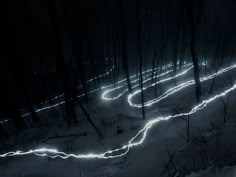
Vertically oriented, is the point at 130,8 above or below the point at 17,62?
above

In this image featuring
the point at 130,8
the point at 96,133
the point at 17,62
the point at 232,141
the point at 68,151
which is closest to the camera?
the point at 232,141

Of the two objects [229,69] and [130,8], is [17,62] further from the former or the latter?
[130,8]

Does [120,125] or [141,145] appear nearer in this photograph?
[141,145]

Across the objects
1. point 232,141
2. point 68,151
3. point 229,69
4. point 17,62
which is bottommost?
point 68,151

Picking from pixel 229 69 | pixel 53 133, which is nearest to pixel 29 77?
pixel 53 133

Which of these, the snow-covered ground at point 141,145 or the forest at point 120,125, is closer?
the snow-covered ground at point 141,145

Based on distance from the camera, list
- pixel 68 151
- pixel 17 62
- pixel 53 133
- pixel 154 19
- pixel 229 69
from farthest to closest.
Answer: pixel 154 19 < pixel 229 69 < pixel 17 62 < pixel 53 133 < pixel 68 151

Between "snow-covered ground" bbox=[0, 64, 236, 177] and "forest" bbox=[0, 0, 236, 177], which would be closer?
"snow-covered ground" bbox=[0, 64, 236, 177]

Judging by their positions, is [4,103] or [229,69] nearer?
[4,103]
